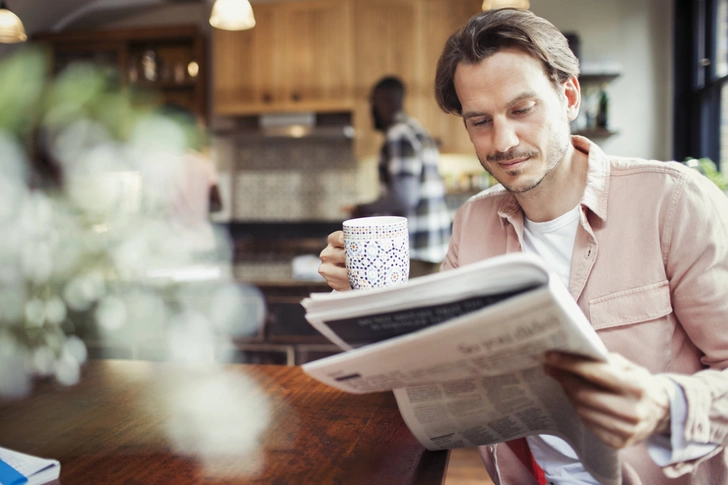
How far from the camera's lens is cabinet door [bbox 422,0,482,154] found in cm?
430

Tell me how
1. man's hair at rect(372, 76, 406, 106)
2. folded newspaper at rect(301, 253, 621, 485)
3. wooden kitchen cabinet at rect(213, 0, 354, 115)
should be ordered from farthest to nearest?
wooden kitchen cabinet at rect(213, 0, 354, 115), man's hair at rect(372, 76, 406, 106), folded newspaper at rect(301, 253, 621, 485)

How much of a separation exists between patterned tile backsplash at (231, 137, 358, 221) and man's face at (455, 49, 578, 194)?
12.1 feet

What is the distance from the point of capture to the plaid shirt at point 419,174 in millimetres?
2674

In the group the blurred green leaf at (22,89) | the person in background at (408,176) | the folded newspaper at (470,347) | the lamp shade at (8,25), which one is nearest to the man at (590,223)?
the folded newspaper at (470,347)

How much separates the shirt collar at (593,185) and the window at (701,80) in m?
2.37

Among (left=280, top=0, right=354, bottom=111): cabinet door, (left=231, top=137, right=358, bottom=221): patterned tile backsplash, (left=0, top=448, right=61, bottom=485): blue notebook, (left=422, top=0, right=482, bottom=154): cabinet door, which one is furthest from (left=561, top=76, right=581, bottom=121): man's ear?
(left=231, top=137, right=358, bottom=221): patterned tile backsplash

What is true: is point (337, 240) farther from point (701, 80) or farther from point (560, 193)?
point (701, 80)

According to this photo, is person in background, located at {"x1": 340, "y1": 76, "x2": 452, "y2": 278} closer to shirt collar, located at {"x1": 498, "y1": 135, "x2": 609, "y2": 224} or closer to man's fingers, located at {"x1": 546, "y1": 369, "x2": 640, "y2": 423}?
shirt collar, located at {"x1": 498, "y1": 135, "x2": 609, "y2": 224}

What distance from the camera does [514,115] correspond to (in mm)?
994

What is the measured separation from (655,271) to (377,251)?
0.49 m

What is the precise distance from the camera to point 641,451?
96cm

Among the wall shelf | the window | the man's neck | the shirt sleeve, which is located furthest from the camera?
the wall shelf

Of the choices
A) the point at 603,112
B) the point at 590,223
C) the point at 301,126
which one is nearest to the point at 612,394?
the point at 590,223

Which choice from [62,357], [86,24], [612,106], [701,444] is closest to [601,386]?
[701,444]
